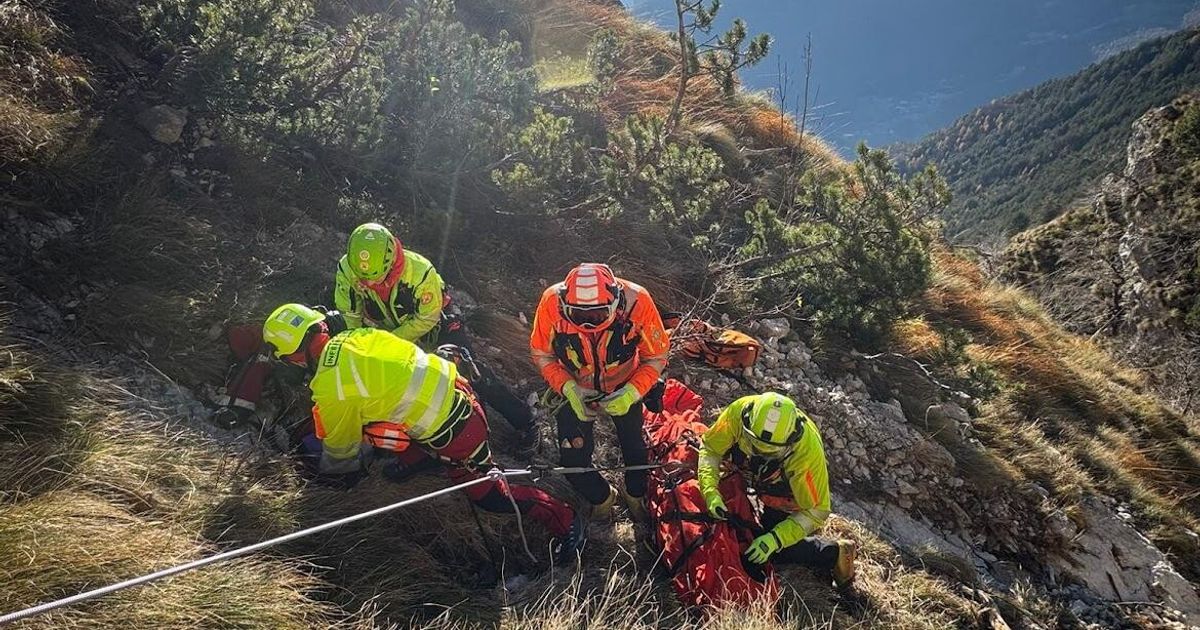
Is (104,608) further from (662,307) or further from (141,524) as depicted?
(662,307)

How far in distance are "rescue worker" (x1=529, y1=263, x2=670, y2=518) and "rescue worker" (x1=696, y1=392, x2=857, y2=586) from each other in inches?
22.3

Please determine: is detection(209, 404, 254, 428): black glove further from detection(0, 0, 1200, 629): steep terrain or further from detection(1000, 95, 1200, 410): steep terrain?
detection(1000, 95, 1200, 410): steep terrain

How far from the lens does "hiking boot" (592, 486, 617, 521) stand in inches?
167

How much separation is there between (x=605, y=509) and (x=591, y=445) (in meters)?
0.47

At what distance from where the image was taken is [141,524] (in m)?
2.64

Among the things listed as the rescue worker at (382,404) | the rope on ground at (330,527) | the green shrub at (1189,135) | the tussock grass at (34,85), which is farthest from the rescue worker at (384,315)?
the green shrub at (1189,135)

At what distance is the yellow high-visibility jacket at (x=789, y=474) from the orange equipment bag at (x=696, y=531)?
0.16 metres

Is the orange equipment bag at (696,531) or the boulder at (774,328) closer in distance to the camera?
the orange equipment bag at (696,531)

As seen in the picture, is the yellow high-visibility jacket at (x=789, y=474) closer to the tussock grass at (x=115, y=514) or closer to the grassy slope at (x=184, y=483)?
the grassy slope at (x=184, y=483)

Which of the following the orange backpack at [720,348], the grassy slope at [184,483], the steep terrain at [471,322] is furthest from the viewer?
the orange backpack at [720,348]

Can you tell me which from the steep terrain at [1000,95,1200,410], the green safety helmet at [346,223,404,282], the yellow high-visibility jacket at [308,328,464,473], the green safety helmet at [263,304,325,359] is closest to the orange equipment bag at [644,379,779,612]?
the yellow high-visibility jacket at [308,328,464,473]

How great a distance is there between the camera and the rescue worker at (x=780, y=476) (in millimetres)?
3754

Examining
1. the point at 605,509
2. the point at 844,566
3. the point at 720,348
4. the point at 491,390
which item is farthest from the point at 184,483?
the point at 720,348

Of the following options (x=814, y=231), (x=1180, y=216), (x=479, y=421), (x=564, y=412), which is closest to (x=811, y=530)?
(x=564, y=412)
